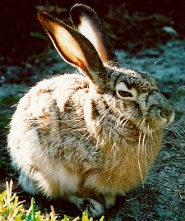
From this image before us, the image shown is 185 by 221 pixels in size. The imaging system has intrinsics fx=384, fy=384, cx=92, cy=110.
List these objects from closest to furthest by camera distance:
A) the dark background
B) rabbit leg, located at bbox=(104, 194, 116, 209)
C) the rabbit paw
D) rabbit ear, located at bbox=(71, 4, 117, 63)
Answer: the rabbit paw, rabbit leg, located at bbox=(104, 194, 116, 209), rabbit ear, located at bbox=(71, 4, 117, 63), the dark background

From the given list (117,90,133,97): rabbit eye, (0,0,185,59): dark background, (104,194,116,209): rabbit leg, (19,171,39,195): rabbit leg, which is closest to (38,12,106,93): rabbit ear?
(117,90,133,97): rabbit eye

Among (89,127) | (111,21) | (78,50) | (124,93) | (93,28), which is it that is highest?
(111,21)

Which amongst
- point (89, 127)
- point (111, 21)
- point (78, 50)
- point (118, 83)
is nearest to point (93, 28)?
point (78, 50)

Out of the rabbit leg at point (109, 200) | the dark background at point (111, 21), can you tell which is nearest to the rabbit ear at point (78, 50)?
the rabbit leg at point (109, 200)

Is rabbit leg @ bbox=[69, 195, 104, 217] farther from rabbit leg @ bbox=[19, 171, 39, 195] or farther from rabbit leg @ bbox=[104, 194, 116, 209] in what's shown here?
rabbit leg @ bbox=[19, 171, 39, 195]

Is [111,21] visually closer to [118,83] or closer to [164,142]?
[164,142]

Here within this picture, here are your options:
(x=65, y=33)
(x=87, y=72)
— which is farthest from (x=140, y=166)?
(x=65, y=33)
